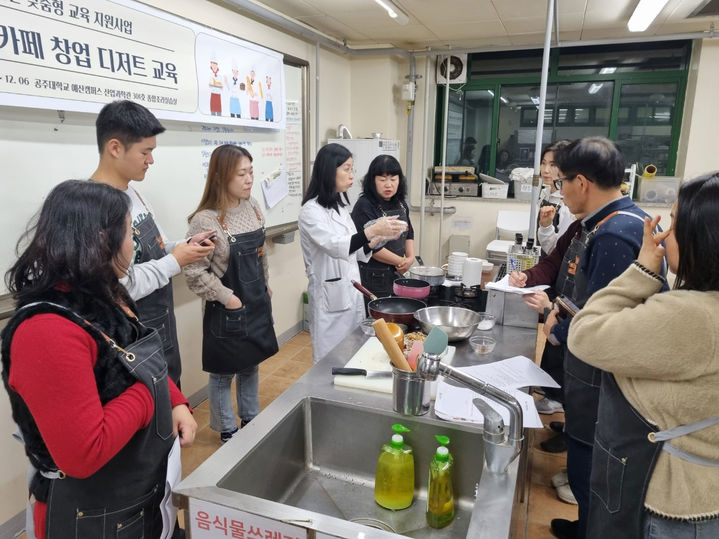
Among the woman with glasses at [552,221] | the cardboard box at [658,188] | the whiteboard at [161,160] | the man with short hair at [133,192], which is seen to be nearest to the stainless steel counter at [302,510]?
the man with short hair at [133,192]

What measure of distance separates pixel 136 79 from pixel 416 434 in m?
2.06

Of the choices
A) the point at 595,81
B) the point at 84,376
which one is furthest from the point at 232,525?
the point at 595,81

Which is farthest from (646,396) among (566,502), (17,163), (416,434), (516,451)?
(17,163)

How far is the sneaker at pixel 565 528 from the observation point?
196cm

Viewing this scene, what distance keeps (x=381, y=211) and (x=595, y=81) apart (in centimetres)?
324

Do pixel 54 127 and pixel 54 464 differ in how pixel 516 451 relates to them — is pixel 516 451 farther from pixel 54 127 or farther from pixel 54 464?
pixel 54 127

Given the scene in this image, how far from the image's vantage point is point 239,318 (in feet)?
7.81

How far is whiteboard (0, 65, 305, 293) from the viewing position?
1.85 metres

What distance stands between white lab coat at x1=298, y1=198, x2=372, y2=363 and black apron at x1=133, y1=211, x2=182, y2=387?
69 centimetres

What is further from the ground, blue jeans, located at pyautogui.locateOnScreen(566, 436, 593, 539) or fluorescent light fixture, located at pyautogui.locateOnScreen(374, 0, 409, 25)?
fluorescent light fixture, located at pyautogui.locateOnScreen(374, 0, 409, 25)

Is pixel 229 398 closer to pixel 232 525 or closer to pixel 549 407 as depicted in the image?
pixel 232 525

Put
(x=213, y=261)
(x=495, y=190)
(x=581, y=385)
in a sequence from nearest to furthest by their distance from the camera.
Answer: (x=581, y=385) → (x=213, y=261) → (x=495, y=190)

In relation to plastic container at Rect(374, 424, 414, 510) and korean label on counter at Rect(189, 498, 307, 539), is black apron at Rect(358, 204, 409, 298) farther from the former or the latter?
korean label on counter at Rect(189, 498, 307, 539)

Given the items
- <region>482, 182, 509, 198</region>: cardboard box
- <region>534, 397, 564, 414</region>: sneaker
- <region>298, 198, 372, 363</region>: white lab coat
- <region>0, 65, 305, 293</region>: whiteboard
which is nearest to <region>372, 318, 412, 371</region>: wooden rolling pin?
<region>298, 198, 372, 363</region>: white lab coat
